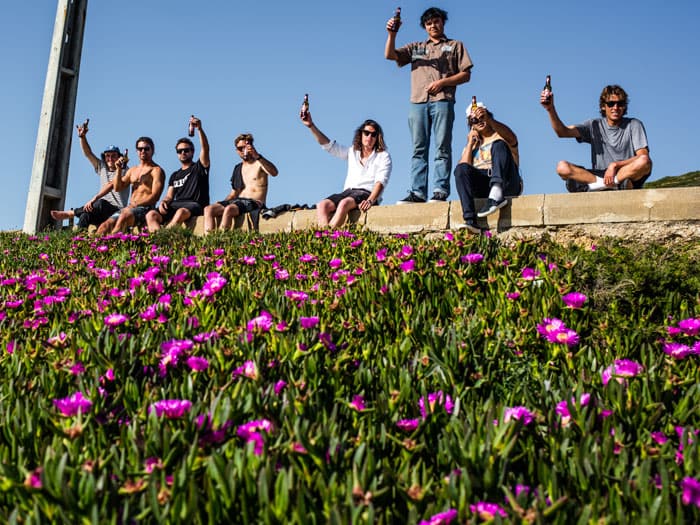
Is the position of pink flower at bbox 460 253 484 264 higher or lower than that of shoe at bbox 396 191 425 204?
lower

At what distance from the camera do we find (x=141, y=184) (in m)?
9.37

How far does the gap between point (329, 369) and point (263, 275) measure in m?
2.23

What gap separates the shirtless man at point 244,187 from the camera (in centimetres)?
830

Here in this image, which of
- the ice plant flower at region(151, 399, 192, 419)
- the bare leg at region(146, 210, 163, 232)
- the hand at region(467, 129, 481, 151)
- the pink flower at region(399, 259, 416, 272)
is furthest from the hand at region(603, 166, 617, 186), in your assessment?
the ice plant flower at region(151, 399, 192, 419)

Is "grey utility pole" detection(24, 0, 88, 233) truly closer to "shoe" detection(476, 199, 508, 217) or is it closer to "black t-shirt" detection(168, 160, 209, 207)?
"black t-shirt" detection(168, 160, 209, 207)

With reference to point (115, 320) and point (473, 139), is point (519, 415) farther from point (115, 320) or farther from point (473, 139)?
point (473, 139)

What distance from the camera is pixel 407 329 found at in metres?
2.80

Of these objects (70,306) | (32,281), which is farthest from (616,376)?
(32,281)

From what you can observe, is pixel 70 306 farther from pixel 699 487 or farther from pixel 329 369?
pixel 699 487

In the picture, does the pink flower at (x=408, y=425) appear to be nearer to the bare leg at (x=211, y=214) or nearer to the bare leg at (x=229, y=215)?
the bare leg at (x=229, y=215)

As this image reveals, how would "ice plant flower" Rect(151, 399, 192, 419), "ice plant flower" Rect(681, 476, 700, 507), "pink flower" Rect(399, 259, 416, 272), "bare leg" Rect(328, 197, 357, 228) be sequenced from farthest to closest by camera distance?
"bare leg" Rect(328, 197, 357, 228)
"pink flower" Rect(399, 259, 416, 272)
"ice plant flower" Rect(151, 399, 192, 419)
"ice plant flower" Rect(681, 476, 700, 507)

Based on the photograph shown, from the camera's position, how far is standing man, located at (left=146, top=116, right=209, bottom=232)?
881 centimetres

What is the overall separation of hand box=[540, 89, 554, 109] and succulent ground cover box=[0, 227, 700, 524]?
3055 mm

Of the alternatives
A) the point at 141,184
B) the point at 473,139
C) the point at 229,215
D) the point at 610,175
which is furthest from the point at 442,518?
the point at 141,184
